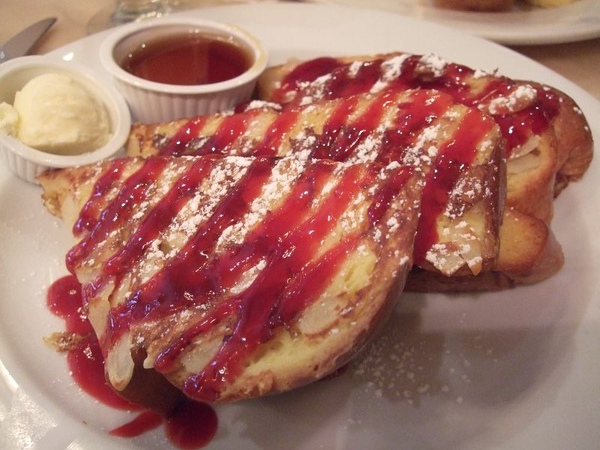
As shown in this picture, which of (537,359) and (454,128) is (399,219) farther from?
(537,359)

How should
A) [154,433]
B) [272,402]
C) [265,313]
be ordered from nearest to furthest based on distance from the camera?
[265,313], [154,433], [272,402]

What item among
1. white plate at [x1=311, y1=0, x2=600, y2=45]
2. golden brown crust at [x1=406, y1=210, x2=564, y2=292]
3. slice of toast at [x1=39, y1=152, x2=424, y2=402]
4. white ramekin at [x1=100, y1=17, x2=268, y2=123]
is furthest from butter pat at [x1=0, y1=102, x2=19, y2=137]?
white plate at [x1=311, y1=0, x2=600, y2=45]

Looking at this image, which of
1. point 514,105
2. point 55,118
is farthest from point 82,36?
point 514,105

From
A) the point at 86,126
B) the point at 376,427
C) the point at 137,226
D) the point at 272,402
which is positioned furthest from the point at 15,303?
the point at 376,427

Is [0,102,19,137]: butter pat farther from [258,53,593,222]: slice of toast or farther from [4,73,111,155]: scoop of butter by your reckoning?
[258,53,593,222]: slice of toast

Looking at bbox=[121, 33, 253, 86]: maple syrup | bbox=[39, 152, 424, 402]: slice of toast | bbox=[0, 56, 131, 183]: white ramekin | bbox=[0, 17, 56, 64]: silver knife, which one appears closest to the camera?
bbox=[39, 152, 424, 402]: slice of toast

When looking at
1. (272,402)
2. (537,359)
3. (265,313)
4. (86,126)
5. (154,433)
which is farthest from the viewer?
(86,126)

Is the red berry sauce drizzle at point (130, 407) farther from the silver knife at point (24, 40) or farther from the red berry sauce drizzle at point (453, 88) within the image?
the silver knife at point (24, 40)
